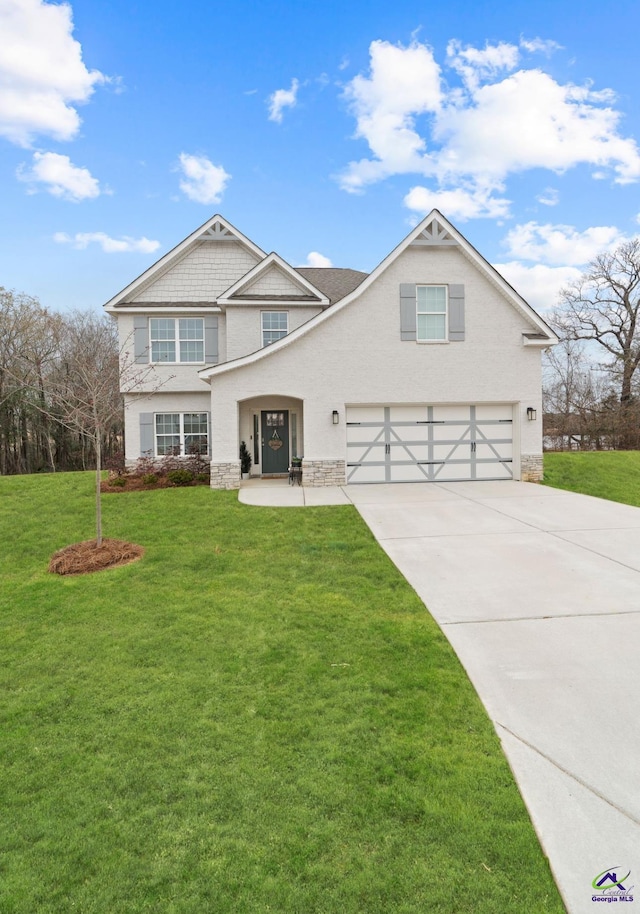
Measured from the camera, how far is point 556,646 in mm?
4703

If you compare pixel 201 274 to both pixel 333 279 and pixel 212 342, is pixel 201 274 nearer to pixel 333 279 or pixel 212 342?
pixel 212 342

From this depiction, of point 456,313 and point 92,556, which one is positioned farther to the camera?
point 456,313

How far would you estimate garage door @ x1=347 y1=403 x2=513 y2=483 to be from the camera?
1459 cm

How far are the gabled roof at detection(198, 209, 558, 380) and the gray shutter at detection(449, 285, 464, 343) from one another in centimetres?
104

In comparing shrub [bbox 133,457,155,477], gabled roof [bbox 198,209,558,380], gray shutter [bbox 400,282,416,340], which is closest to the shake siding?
gabled roof [bbox 198,209,558,380]

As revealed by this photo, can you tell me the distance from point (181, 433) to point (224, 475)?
4428 mm

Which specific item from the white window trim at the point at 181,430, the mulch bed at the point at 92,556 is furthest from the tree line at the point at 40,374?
the mulch bed at the point at 92,556

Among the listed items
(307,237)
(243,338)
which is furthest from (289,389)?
(307,237)

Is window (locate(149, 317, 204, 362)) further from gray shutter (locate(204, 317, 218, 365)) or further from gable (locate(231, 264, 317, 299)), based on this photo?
gable (locate(231, 264, 317, 299))

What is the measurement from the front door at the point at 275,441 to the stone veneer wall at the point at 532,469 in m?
8.11

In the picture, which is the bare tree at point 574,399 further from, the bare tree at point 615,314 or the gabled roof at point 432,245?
the gabled roof at point 432,245

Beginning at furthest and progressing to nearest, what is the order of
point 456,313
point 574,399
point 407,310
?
1. point 574,399
2. point 456,313
3. point 407,310

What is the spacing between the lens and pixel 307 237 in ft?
83.0

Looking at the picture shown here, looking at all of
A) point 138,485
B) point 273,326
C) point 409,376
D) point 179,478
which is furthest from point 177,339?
point 409,376
